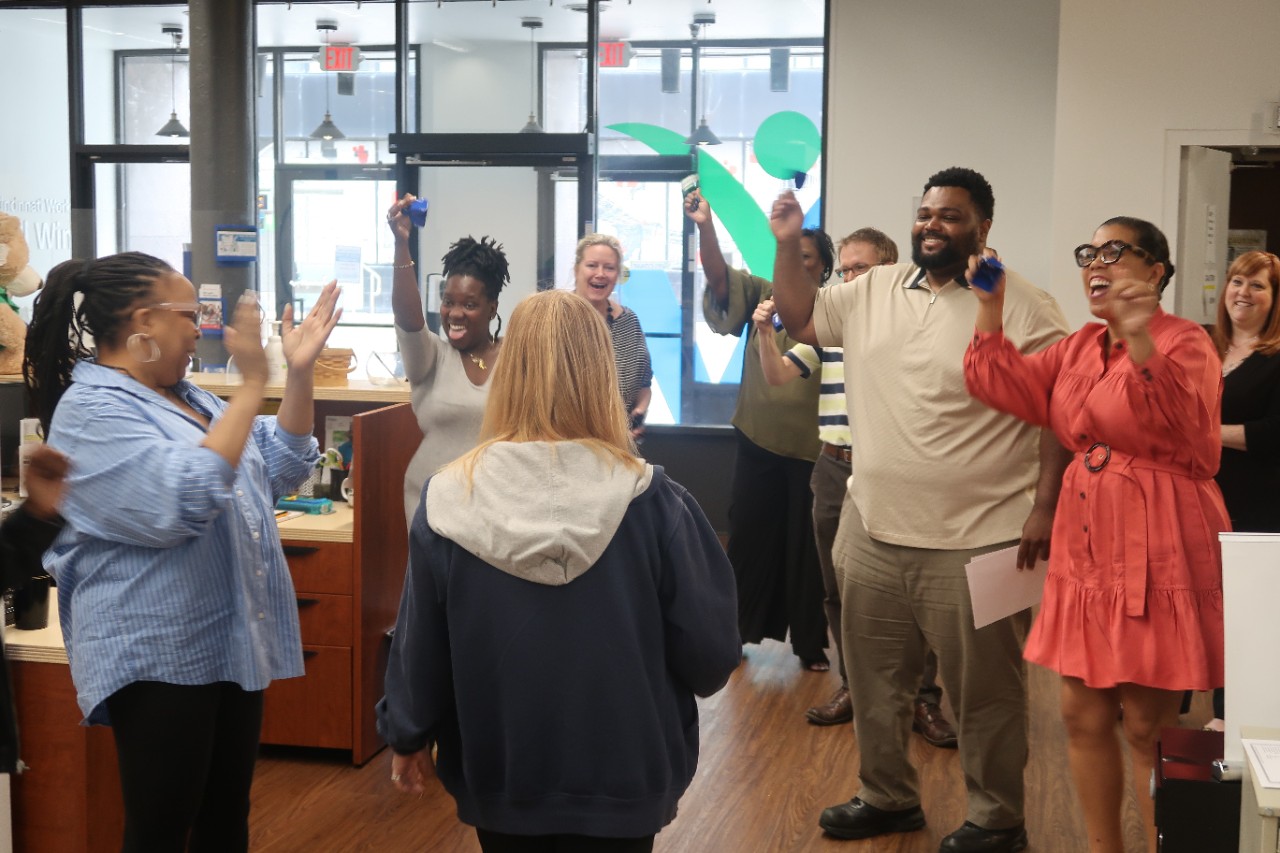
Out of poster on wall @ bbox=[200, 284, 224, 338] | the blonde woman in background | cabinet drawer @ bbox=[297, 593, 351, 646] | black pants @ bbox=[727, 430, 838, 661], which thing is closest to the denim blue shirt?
cabinet drawer @ bbox=[297, 593, 351, 646]

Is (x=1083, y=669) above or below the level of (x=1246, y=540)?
below

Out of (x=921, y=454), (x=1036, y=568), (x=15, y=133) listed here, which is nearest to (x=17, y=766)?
(x=921, y=454)

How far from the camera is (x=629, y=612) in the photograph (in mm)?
1937

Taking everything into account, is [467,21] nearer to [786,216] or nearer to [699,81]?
[699,81]

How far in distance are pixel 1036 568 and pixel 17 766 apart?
2.20m

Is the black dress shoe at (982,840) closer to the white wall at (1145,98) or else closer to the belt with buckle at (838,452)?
the belt with buckle at (838,452)

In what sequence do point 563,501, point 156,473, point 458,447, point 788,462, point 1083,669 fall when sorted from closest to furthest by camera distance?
1. point 563,501
2. point 156,473
3. point 1083,669
4. point 458,447
5. point 788,462

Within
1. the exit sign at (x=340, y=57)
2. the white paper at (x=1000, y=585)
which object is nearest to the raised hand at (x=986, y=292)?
the white paper at (x=1000, y=585)

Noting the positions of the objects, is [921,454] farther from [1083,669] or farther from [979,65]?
[979,65]

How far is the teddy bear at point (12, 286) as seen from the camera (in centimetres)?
463

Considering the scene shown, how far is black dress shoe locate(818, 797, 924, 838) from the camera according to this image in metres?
3.42

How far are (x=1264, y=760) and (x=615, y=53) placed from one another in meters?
6.63

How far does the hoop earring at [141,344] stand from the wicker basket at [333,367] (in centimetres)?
220

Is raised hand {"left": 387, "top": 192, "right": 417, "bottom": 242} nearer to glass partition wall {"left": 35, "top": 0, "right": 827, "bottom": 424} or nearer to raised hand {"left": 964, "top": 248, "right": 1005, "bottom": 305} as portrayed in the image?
raised hand {"left": 964, "top": 248, "right": 1005, "bottom": 305}
